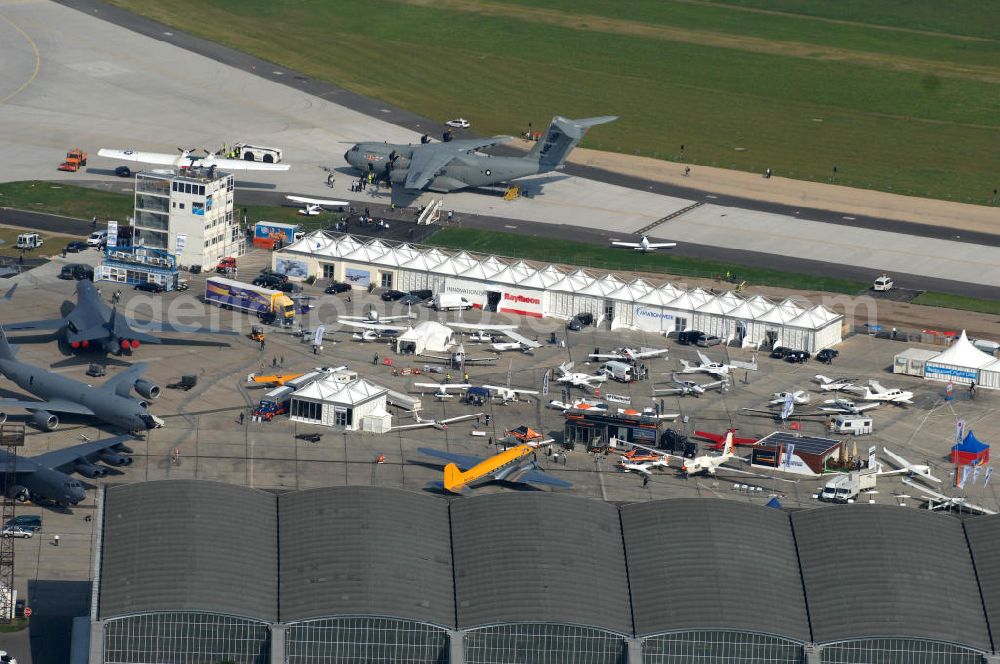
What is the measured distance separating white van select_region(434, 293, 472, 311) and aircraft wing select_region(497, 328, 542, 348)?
10.2 metres

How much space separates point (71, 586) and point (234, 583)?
679 inches

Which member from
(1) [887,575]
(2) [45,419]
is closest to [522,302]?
(2) [45,419]

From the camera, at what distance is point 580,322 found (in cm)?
17962

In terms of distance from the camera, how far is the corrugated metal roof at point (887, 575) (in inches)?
4099

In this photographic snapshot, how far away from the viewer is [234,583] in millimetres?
102812

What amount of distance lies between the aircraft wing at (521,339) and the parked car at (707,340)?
17.1 metres

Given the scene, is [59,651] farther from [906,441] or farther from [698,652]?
[906,441]

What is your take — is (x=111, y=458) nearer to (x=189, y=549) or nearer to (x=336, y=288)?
(x=189, y=549)

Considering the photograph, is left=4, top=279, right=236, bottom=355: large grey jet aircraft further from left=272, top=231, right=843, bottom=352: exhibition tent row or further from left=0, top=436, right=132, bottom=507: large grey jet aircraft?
left=272, top=231, right=843, bottom=352: exhibition tent row

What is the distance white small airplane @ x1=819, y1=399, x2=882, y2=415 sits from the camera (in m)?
157

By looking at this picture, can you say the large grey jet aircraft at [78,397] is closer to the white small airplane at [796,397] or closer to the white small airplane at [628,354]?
the white small airplane at [628,354]

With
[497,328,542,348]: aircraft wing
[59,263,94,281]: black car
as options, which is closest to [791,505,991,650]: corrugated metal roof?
[497,328,542,348]: aircraft wing

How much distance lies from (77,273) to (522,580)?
316ft

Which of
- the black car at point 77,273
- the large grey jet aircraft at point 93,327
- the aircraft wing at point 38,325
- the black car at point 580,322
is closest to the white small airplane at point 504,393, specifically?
the black car at point 580,322
